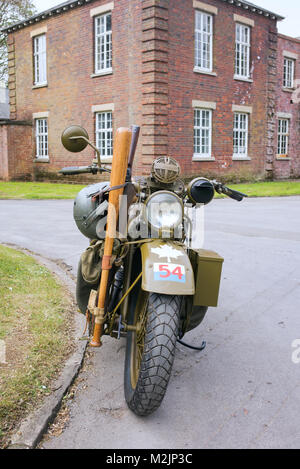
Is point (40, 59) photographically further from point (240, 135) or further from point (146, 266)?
point (146, 266)

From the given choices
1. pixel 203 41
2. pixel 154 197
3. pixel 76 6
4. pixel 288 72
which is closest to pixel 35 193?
pixel 76 6

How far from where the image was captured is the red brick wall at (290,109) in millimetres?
26109

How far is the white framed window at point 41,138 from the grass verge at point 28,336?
64.5ft

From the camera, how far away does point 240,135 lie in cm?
2338

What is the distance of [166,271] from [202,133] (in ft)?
62.5

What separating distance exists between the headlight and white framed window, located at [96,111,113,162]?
18339 mm

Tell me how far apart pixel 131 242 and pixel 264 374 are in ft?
4.67

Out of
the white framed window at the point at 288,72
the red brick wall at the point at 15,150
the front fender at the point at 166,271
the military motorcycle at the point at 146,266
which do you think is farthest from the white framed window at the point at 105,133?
the front fender at the point at 166,271

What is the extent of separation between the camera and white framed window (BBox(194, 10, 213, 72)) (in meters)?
20.4

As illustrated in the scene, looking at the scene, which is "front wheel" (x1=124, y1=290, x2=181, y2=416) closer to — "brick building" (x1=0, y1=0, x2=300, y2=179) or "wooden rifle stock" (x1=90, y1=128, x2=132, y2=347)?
"wooden rifle stock" (x1=90, y1=128, x2=132, y2=347)

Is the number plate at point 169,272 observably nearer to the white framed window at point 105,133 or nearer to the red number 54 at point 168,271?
the red number 54 at point 168,271

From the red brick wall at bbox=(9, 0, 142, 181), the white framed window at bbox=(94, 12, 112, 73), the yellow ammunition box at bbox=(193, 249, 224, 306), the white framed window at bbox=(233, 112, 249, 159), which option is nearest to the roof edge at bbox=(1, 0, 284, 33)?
the red brick wall at bbox=(9, 0, 142, 181)

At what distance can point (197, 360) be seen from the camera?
3.86 metres

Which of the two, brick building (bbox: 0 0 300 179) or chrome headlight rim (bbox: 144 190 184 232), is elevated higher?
brick building (bbox: 0 0 300 179)
